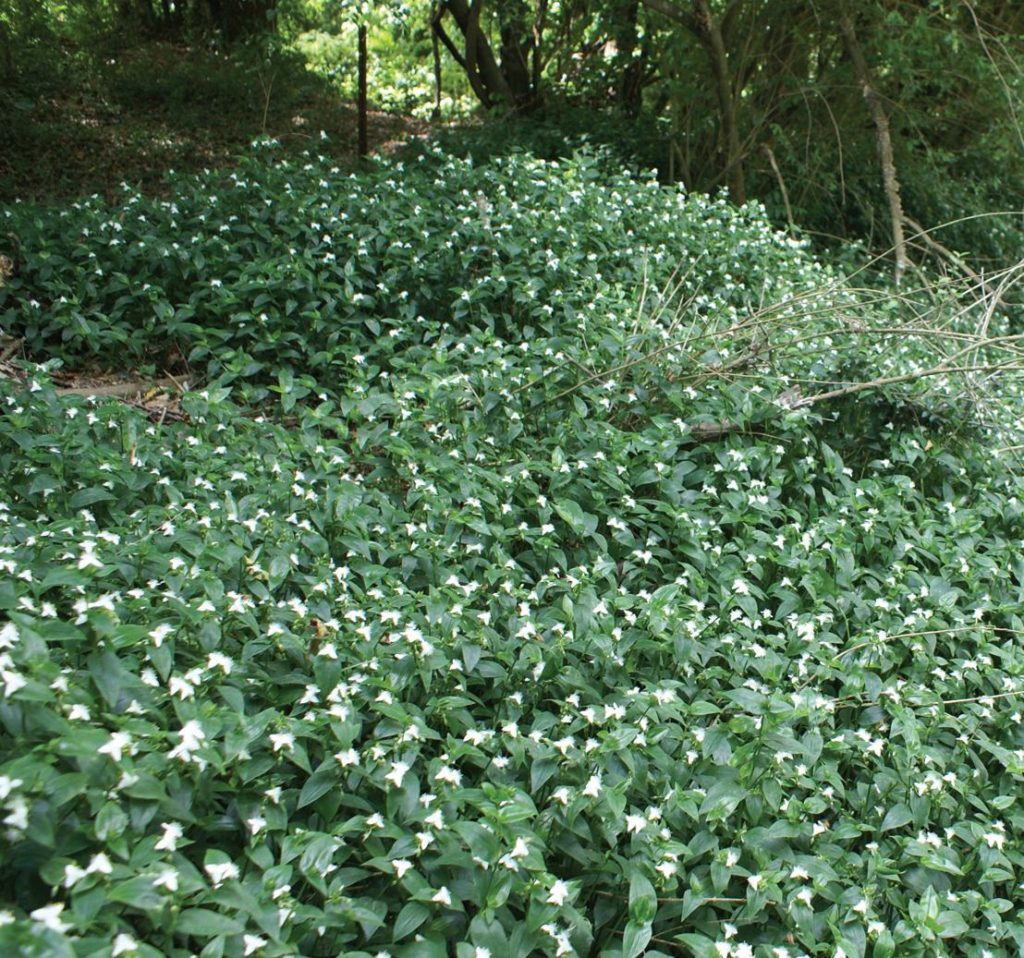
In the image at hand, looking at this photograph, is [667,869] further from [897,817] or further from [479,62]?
[479,62]

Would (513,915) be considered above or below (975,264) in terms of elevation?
below

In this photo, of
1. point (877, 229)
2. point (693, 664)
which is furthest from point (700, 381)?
point (877, 229)

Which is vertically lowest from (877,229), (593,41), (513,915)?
(513,915)

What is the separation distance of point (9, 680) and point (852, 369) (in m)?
3.92

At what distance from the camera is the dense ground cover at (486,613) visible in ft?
6.07

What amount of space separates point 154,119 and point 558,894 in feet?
28.0

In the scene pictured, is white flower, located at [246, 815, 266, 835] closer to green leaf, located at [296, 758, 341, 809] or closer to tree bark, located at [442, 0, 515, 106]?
green leaf, located at [296, 758, 341, 809]

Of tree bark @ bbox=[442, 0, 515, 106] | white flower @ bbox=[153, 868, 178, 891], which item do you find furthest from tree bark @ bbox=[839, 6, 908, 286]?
white flower @ bbox=[153, 868, 178, 891]

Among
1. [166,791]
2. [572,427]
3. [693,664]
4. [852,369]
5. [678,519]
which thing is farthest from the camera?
[852,369]

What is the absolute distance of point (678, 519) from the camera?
132 inches

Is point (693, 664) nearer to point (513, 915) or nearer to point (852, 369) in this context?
point (513, 915)

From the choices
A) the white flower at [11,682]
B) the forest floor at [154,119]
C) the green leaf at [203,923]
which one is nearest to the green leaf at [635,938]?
the green leaf at [203,923]

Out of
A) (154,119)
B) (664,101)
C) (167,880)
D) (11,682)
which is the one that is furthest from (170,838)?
(664,101)

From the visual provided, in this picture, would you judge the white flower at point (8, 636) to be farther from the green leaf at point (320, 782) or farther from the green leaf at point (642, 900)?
the green leaf at point (642, 900)
